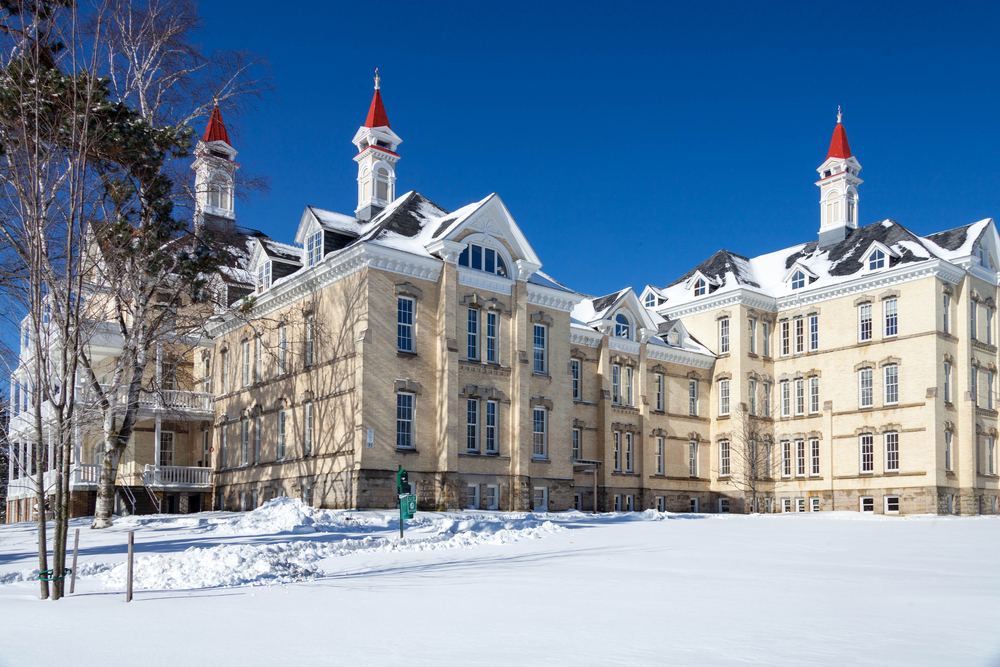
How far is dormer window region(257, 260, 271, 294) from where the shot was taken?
1544 inches

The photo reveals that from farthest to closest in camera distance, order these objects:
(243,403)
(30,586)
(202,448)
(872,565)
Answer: (202,448) → (243,403) → (872,565) → (30,586)

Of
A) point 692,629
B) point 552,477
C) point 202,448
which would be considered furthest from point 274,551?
point 202,448

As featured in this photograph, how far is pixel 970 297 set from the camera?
146 feet

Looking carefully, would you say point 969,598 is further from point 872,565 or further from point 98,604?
point 98,604

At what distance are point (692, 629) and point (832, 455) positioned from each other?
40.1 m

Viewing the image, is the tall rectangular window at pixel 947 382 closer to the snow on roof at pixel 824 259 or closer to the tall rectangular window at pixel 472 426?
the snow on roof at pixel 824 259

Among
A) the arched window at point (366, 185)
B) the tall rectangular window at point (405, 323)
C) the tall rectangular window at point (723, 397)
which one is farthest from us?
the tall rectangular window at point (723, 397)

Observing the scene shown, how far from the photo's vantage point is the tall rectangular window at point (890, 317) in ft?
145

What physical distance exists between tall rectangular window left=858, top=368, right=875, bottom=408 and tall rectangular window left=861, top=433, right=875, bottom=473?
1.62m

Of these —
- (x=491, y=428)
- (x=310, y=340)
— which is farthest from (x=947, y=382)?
(x=310, y=340)

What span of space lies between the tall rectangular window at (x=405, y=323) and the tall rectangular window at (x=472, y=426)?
11.0 ft

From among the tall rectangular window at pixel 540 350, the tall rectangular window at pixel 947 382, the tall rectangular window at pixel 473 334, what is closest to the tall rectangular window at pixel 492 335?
the tall rectangular window at pixel 473 334

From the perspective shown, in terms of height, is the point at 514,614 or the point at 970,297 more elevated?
the point at 970,297

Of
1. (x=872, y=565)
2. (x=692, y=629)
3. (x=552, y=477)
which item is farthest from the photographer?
(x=552, y=477)
